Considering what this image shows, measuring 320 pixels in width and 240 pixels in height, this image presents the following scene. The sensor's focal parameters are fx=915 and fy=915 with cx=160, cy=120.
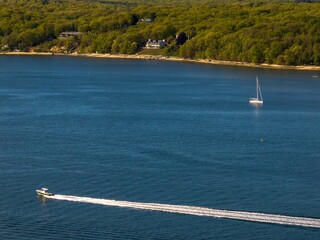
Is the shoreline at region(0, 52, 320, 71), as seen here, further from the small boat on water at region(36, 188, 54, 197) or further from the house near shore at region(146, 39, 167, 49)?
the small boat on water at region(36, 188, 54, 197)

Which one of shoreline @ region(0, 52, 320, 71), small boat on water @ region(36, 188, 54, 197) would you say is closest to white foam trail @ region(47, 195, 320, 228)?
small boat on water @ region(36, 188, 54, 197)

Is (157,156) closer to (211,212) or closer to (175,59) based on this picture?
(211,212)

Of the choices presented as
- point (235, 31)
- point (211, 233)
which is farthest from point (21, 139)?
point (235, 31)

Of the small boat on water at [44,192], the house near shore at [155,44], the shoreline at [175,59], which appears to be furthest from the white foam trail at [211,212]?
the house near shore at [155,44]

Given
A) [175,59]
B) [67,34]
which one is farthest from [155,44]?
[67,34]

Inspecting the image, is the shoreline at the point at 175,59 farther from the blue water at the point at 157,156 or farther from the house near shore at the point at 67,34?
the blue water at the point at 157,156

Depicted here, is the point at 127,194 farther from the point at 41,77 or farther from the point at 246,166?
the point at 41,77
